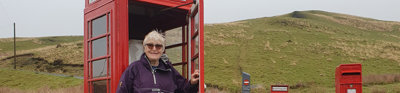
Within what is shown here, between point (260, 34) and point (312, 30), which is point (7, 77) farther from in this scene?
point (312, 30)

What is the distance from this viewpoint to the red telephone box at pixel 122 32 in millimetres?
4836

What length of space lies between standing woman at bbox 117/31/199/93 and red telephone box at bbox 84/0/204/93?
0.39 metres

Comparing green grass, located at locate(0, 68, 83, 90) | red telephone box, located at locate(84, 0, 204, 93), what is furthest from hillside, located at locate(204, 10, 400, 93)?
red telephone box, located at locate(84, 0, 204, 93)

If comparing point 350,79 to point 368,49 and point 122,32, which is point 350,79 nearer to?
point 122,32

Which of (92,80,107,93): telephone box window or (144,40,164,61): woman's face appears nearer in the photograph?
(144,40,164,61): woman's face

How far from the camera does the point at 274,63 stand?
3478cm

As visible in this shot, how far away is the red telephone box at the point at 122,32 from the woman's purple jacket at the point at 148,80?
0.38 meters

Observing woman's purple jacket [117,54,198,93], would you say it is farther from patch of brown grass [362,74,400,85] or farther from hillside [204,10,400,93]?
patch of brown grass [362,74,400,85]

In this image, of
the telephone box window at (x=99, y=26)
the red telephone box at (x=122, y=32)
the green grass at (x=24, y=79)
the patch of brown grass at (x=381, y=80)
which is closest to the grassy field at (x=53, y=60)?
the green grass at (x=24, y=79)

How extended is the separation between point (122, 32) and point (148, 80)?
42.9 inches

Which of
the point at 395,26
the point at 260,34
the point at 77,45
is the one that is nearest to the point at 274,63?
the point at 260,34

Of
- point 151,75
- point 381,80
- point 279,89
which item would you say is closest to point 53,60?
point 381,80

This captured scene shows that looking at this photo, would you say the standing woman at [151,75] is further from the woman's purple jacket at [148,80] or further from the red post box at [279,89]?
the red post box at [279,89]

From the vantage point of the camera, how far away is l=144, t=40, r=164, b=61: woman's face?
412 centimetres
